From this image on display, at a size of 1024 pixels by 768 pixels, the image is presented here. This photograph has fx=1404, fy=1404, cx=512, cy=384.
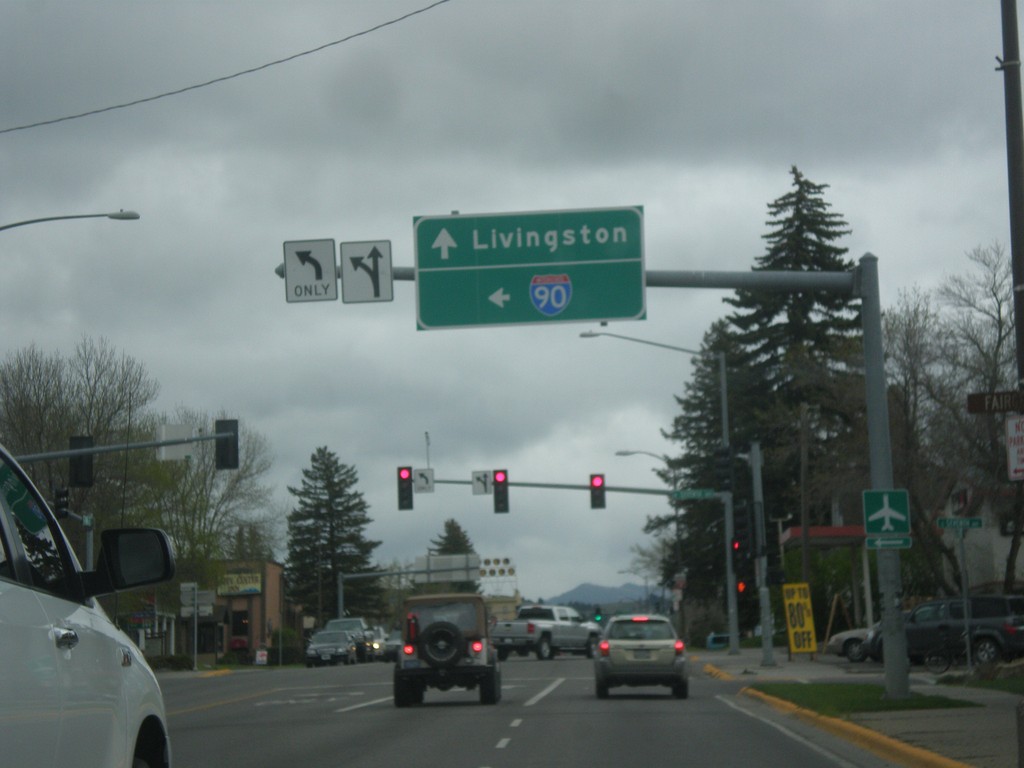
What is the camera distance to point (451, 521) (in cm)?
16000

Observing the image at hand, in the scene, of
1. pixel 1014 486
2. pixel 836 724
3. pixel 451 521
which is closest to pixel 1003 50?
pixel 836 724

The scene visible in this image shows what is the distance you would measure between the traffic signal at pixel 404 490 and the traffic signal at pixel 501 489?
97.3 inches

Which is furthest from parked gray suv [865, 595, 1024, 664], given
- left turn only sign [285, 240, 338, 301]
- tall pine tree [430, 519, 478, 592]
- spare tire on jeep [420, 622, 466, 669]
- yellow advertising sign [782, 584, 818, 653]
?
tall pine tree [430, 519, 478, 592]

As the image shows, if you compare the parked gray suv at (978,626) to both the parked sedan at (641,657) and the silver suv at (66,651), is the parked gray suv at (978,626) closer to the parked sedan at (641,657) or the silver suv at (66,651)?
the parked sedan at (641,657)

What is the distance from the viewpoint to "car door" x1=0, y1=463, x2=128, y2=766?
450 centimetres

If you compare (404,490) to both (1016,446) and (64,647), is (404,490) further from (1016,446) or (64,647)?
(64,647)

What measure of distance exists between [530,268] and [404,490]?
2113 centimetres

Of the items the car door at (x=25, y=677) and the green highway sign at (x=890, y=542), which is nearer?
the car door at (x=25, y=677)

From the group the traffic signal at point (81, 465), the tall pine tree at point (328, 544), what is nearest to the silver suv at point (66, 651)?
the traffic signal at point (81, 465)

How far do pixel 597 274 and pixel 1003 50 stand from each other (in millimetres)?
6031

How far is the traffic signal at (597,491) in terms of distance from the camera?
4038 cm

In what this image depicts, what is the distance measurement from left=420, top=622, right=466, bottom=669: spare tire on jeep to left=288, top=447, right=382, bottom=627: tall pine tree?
80.3m

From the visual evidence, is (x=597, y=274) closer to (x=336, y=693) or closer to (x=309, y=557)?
(x=336, y=693)

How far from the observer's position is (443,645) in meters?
24.1
